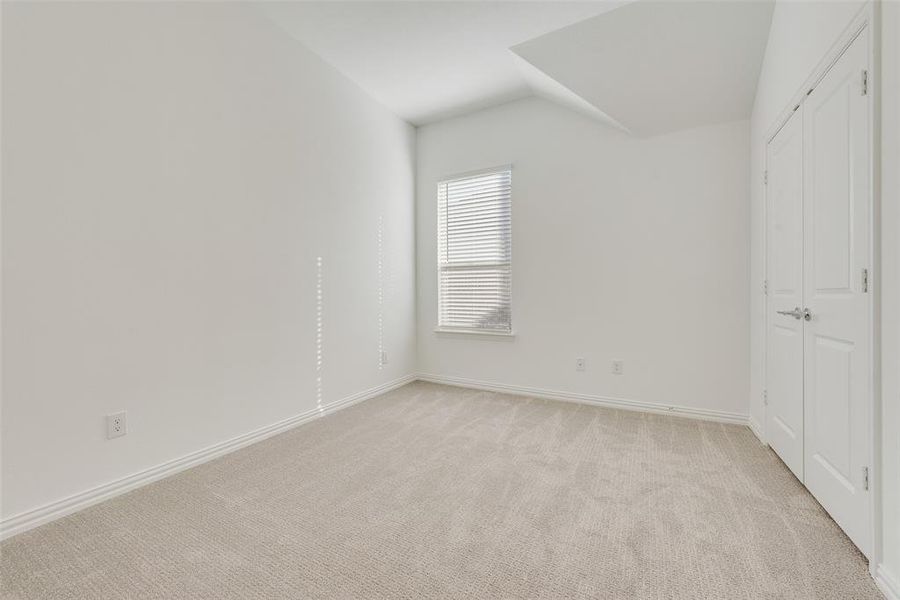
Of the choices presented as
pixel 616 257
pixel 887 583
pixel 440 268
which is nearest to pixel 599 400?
pixel 616 257

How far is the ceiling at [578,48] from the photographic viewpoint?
2.36m

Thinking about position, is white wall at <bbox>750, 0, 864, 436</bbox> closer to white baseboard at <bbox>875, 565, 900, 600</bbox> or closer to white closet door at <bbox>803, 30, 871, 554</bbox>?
white closet door at <bbox>803, 30, 871, 554</bbox>

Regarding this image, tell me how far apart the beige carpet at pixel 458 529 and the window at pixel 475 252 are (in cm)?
164

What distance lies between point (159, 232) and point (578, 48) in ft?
9.13

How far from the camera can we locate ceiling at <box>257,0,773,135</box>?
2359mm

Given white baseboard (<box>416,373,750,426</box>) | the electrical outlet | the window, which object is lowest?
white baseboard (<box>416,373,750,426</box>)

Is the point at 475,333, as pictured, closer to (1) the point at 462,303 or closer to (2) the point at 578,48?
(1) the point at 462,303

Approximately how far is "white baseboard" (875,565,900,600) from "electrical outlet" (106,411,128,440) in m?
3.14

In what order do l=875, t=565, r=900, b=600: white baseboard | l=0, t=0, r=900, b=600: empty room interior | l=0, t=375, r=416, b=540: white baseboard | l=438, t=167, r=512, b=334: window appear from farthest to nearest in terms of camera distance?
1. l=438, t=167, r=512, b=334: window
2. l=0, t=375, r=416, b=540: white baseboard
3. l=0, t=0, r=900, b=600: empty room interior
4. l=875, t=565, r=900, b=600: white baseboard

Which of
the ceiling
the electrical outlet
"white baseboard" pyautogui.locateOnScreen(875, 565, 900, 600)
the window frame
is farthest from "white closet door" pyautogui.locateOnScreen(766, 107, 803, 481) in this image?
the electrical outlet

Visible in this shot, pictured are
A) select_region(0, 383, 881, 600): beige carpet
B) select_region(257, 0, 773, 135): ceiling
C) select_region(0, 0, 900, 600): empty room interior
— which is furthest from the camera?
select_region(257, 0, 773, 135): ceiling

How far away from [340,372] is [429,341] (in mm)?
1198

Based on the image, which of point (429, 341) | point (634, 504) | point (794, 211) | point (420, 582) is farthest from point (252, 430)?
point (794, 211)

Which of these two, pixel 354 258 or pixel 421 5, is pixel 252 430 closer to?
pixel 354 258
